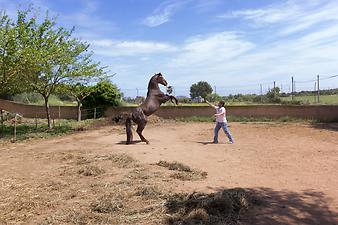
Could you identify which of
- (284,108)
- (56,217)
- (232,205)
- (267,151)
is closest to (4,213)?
(56,217)

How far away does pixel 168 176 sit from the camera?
758cm

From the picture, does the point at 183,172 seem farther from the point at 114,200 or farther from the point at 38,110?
the point at 38,110

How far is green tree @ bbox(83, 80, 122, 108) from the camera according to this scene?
25.5 metres

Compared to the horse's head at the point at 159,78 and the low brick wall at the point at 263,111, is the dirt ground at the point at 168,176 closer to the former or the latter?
the horse's head at the point at 159,78

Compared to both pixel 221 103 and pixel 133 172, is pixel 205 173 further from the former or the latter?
pixel 221 103

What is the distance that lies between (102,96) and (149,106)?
1227cm

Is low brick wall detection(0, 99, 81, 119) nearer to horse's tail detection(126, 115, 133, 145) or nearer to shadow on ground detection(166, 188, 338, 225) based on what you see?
horse's tail detection(126, 115, 133, 145)

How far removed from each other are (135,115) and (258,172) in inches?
265

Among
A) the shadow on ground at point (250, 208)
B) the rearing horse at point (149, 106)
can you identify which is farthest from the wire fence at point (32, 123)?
the shadow on ground at point (250, 208)

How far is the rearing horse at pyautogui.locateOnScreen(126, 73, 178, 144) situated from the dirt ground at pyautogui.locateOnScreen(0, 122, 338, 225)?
2.16 feet

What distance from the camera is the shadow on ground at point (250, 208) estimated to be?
490 centimetres

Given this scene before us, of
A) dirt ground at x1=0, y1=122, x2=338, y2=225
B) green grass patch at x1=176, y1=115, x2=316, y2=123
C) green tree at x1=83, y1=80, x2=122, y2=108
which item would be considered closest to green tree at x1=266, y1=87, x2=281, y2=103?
green grass patch at x1=176, y1=115, x2=316, y2=123

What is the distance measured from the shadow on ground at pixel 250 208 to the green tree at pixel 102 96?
66.8ft

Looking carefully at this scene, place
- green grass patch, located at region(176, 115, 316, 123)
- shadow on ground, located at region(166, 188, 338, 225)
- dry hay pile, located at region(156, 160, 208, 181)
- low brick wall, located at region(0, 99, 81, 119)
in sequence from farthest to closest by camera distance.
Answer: low brick wall, located at region(0, 99, 81, 119) < green grass patch, located at region(176, 115, 316, 123) < dry hay pile, located at region(156, 160, 208, 181) < shadow on ground, located at region(166, 188, 338, 225)
